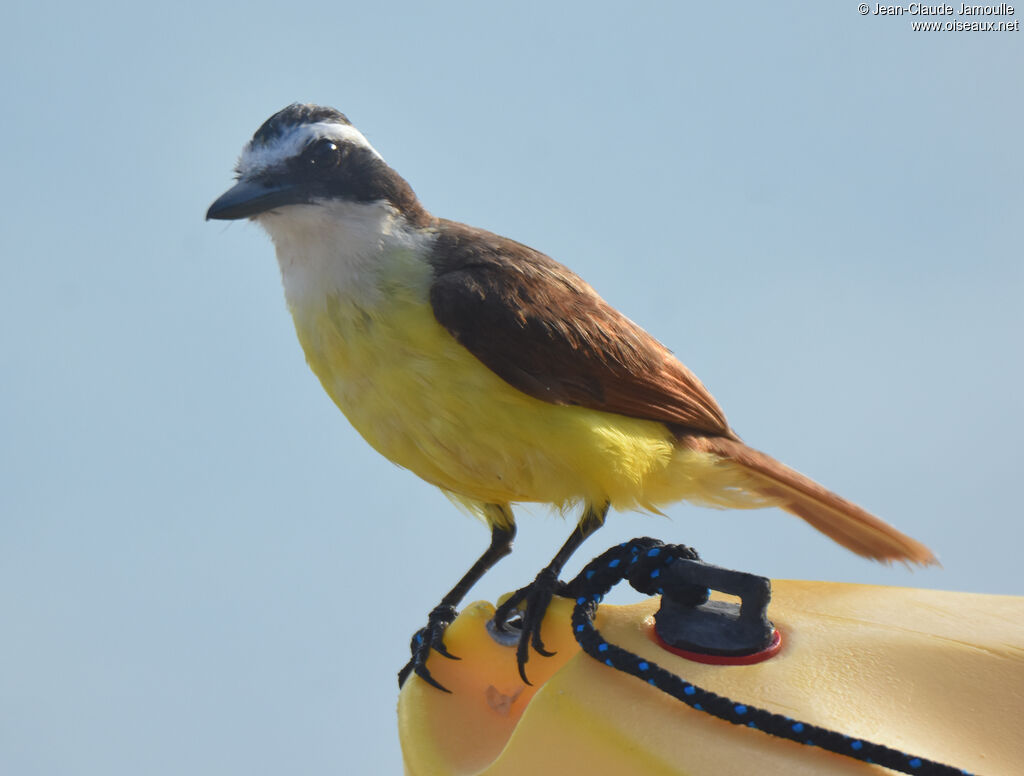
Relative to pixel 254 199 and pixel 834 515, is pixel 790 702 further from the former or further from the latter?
pixel 254 199

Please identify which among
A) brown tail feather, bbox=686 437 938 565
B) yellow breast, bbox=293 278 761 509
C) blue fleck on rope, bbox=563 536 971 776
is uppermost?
brown tail feather, bbox=686 437 938 565

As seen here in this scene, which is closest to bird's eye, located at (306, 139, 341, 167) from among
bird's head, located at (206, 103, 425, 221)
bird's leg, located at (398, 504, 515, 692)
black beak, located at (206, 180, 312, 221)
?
bird's head, located at (206, 103, 425, 221)

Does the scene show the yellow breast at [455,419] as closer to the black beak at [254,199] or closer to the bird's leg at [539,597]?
the bird's leg at [539,597]

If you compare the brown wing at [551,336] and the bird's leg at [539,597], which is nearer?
the bird's leg at [539,597]

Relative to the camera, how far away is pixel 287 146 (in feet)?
10.5

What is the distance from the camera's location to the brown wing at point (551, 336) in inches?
110

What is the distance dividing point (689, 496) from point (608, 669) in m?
1.37

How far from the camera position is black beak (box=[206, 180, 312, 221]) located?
3.06 metres

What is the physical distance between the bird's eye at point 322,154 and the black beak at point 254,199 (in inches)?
4.3

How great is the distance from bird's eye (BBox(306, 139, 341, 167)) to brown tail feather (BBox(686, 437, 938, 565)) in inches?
63.9

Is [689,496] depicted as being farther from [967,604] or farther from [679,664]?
[679,664]

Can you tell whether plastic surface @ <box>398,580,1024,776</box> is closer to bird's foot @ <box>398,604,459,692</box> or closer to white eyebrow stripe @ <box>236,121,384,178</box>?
bird's foot @ <box>398,604,459,692</box>

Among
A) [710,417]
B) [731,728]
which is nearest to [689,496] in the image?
[710,417]

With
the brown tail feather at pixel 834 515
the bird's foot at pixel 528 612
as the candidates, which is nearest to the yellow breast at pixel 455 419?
the bird's foot at pixel 528 612
